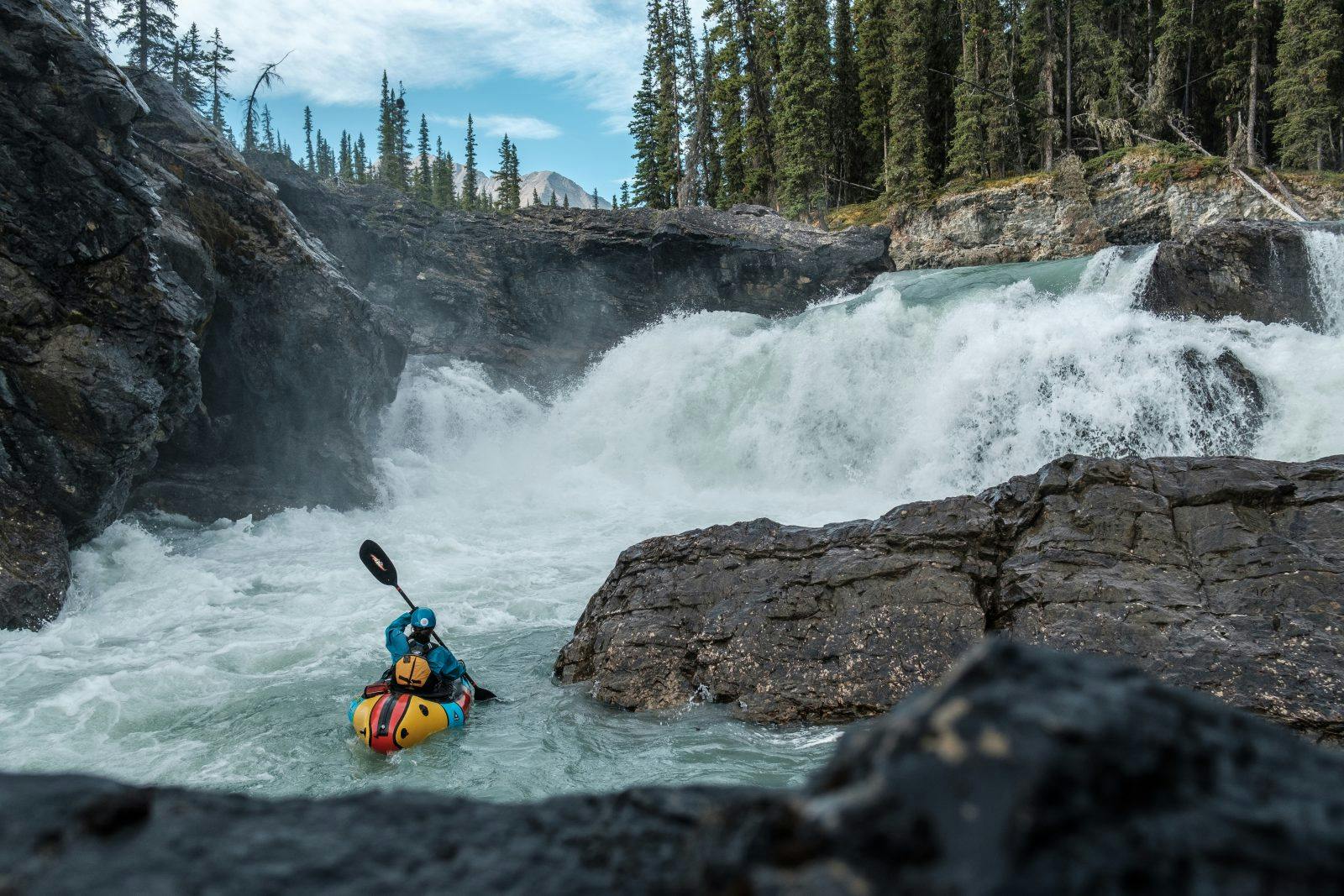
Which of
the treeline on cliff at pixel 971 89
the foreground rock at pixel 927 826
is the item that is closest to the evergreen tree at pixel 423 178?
the treeline on cliff at pixel 971 89

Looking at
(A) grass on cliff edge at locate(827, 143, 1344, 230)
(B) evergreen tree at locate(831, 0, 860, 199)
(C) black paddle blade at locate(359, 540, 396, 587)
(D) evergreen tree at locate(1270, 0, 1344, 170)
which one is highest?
(B) evergreen tree at locate(831, 0, 860, 199)

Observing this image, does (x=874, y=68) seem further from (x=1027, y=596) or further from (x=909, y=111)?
(x=1027, y=596)

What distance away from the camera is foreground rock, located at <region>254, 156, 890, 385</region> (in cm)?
2569

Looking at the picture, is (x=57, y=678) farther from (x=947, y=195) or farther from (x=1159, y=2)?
(x=1159, y=2)

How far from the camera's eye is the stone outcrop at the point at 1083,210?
25516 mm

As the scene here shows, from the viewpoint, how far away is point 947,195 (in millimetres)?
31562

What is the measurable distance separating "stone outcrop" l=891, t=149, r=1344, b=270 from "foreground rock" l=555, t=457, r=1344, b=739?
78.6ft

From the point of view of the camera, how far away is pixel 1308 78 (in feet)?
88.7

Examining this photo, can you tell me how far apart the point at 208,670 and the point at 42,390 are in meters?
4.90

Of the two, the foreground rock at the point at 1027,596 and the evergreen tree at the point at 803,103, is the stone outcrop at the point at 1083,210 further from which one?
the foreground rock at the point at 1027,596

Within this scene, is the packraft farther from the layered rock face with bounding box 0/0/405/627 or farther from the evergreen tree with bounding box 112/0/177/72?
the evergreen tree with bounding box 112/0/177/72

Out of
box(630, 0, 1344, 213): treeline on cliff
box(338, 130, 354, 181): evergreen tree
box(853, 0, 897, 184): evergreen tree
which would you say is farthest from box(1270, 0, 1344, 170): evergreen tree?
box(338, 130, 354, 181): evergreen tree

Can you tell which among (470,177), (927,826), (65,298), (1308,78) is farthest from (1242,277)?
(470,177)

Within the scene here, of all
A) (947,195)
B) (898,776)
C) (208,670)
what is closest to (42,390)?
(208,670)
